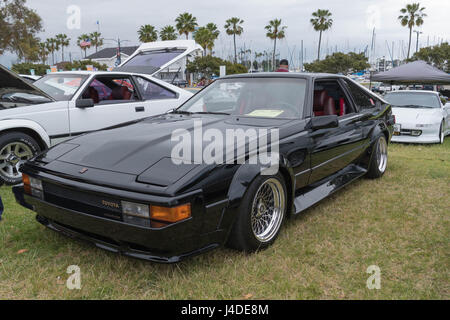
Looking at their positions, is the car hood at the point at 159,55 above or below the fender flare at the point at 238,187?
above

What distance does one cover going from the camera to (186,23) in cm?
4988

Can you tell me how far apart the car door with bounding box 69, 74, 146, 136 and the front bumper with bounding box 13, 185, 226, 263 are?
8.02 feet

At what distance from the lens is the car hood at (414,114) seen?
7898 millimetres

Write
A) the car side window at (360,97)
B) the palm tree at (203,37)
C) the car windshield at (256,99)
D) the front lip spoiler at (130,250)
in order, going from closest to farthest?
the front lip spoiler at (130,250) < the car windshield at (256,99) < the car side window at (360,97) < the palm tree at (203,37)

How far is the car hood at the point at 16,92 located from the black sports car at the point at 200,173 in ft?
5.92

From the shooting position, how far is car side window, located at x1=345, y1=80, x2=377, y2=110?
4.43 metres

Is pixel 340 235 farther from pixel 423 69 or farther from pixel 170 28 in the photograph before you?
pixel 170 28

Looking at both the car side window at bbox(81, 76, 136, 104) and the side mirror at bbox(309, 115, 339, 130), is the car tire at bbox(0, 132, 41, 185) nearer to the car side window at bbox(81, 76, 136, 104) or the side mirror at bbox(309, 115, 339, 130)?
the car side window at bbox(81, 76, 136, 104)

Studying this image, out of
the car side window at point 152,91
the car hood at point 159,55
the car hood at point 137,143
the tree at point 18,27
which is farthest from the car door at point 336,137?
the tree at point 18,27

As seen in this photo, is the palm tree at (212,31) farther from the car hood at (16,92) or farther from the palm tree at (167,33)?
the car hood at (16,92)

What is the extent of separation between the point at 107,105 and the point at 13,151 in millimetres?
1304

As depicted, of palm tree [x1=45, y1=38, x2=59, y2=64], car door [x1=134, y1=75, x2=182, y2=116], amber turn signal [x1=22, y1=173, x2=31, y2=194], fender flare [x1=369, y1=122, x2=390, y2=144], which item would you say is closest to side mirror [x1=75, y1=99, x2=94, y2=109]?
car door [x1=134, y1=75, x2=182, y2=116]

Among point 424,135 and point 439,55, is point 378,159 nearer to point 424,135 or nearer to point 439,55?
point 424,135
